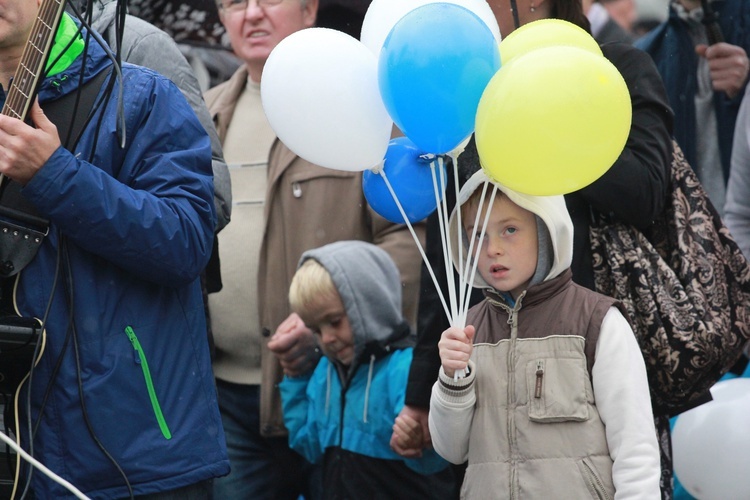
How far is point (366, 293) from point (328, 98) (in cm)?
149

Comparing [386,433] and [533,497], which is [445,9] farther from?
[386,433]

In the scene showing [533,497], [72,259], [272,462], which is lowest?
[272,462]

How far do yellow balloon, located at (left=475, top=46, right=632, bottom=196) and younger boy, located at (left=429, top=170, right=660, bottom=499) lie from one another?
31 cm

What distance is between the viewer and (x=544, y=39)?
3.45m

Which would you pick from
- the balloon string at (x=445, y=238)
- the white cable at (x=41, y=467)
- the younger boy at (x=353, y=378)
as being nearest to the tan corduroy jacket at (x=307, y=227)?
the younger boy at (x=353, y=378)

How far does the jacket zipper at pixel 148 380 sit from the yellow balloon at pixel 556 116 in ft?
3.35

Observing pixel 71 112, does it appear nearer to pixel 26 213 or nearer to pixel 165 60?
pixel 26 213

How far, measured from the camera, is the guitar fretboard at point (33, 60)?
3346 millimetres

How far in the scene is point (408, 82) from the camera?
3215mm

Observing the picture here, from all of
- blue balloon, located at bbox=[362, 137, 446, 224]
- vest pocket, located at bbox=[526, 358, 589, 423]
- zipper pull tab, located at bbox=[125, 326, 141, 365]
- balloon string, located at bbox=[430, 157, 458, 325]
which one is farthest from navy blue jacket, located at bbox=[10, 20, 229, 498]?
vest pocket, located at bbox=[526, 358, 589, 423]

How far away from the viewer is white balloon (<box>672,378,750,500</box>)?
450 centimetres

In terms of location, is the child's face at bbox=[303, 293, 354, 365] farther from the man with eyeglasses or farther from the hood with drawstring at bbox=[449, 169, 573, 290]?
the hood with drawstring at bbox=[449, 169, 573, 290]

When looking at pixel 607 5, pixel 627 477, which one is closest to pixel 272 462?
pixel 627 477

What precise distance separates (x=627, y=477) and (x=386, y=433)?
139 centimetres
